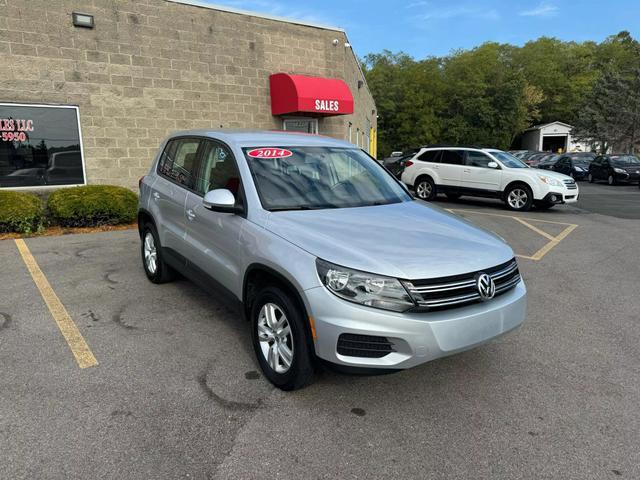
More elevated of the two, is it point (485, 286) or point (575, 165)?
point (485, 286)

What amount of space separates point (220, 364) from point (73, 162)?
904 centimetres

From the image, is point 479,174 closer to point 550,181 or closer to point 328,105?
point 550,181

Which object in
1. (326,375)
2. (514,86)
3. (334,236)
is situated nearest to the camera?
(334,236)

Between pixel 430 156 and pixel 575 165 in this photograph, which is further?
pixel 575 165

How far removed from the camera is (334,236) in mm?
3025

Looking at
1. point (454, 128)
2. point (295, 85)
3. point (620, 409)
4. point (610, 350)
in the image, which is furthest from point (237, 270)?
point (454, 128)

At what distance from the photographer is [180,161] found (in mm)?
4824

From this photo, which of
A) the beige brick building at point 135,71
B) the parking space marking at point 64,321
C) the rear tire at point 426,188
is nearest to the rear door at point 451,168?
the rear tire at point 426,188

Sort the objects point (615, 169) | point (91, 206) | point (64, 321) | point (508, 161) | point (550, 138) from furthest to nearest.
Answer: point (550, 138), point (615, 169), point (508, 161), point (91, 206), point (64, 321)

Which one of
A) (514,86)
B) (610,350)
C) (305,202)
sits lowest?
(610,350)

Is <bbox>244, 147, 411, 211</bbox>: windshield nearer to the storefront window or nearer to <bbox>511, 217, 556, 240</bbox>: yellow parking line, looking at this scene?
<bbox>511, 217, 556, 240</bbox>: yellow parking line

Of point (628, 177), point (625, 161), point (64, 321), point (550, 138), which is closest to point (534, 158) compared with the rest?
point (625, 161)

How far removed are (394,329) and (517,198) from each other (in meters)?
11.5

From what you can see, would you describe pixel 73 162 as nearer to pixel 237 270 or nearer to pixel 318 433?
pixel 237 270
